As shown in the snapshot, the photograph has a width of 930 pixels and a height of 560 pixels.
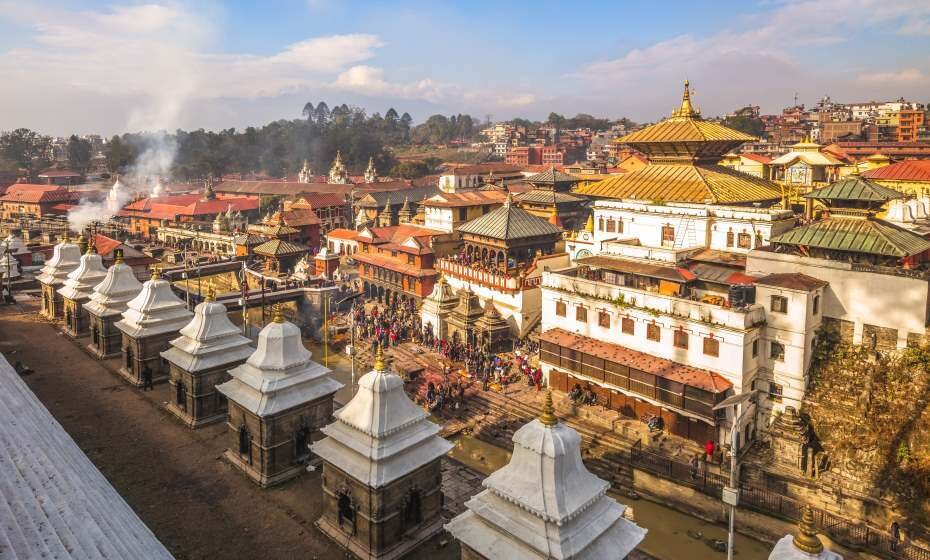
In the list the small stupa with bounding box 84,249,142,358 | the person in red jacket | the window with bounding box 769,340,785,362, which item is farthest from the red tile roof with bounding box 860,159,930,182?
the small stupa with bounding box 84,249,142,358

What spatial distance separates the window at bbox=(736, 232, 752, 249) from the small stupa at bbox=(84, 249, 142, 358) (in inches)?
1077

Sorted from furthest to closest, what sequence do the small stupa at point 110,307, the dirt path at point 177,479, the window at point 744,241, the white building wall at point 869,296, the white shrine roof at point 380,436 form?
the window at point 744,241 < the small stupa at point 110,307 < the white building wall at point 869,296 < the dirt path at point 177,479 < the white shrine roof at point 380,436

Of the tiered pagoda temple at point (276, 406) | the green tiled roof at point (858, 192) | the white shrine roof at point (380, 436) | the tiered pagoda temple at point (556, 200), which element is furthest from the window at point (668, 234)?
the white shrine roof at point (380, 436)

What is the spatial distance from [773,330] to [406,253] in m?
26.0

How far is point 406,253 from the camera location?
43438 millimetres

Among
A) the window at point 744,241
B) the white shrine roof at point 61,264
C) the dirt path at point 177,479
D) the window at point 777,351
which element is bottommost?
the dirt path at point 177,479

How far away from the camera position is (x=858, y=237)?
23.0m

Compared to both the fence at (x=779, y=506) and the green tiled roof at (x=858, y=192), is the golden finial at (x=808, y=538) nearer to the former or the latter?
the fence at (x=779, y=506)

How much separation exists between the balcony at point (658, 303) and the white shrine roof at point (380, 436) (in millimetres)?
12561

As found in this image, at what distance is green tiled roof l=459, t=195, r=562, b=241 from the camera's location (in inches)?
1428

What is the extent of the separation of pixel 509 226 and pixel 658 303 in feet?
44.5

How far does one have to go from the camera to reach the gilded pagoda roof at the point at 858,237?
22219 mm

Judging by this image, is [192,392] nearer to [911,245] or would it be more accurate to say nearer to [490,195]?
[911,245]

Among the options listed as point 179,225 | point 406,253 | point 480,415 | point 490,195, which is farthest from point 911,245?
point 179,225
